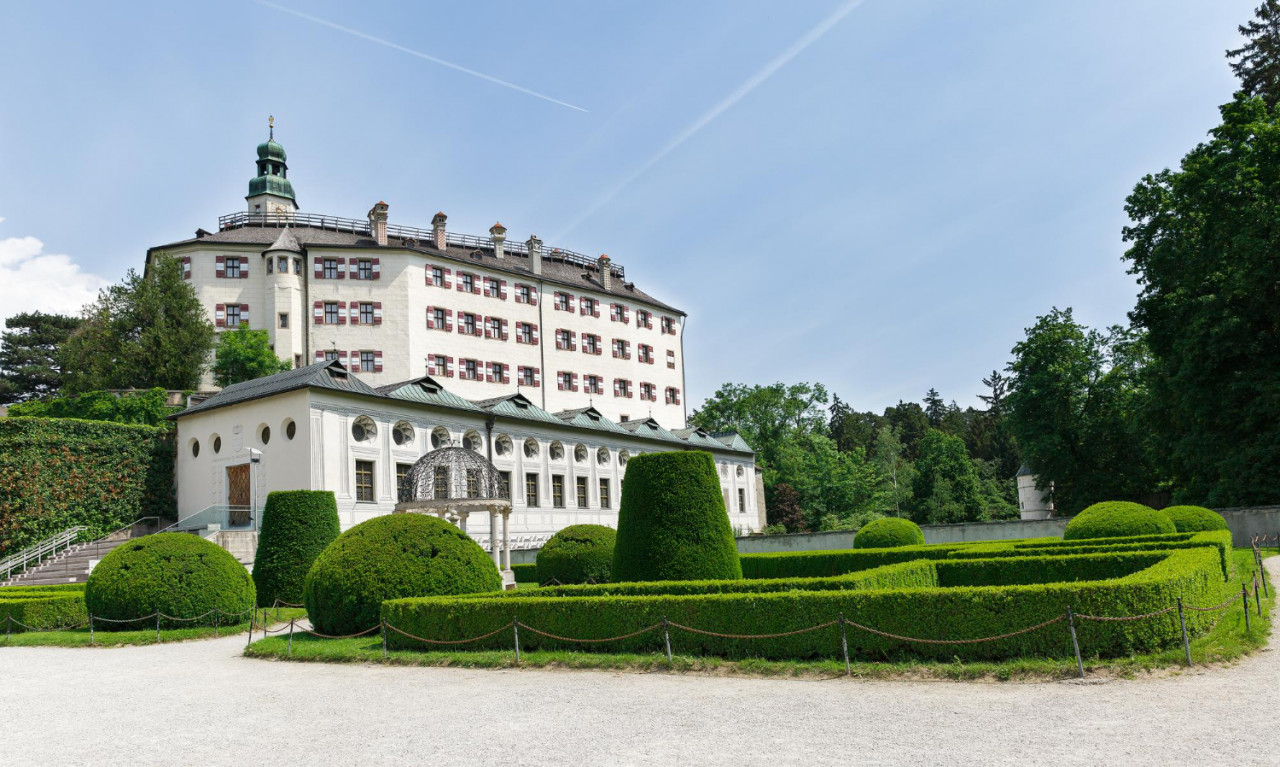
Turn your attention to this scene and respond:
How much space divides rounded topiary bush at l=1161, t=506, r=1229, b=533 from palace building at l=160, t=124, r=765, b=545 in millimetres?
24619

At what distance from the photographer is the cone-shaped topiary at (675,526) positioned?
16.8 m

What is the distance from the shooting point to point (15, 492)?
32.4 m

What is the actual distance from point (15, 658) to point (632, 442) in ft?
109

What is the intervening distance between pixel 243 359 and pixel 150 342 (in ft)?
14.3

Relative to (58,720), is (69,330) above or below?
above

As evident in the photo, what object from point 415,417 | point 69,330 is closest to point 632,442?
point 415,417

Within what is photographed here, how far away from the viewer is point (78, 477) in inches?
1350

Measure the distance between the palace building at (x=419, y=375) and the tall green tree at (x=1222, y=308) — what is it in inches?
951

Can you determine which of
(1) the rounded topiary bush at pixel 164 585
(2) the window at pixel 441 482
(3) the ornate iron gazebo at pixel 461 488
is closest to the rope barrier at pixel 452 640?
(1) the rounded topiary bush at pixel 164 585

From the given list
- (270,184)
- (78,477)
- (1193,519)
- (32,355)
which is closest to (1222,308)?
(1193,519)

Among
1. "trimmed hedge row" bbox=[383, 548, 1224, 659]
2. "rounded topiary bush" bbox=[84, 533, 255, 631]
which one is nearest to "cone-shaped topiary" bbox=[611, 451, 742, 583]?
"trimmed hedge row" bbox=[383, 548, 1224, 659]

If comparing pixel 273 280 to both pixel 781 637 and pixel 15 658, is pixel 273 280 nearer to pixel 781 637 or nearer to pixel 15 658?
pixel 15 658

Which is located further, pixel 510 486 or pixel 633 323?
pixel 633 323

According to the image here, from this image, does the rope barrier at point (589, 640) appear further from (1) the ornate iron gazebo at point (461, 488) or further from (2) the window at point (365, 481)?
(2) the window at point (365, 481)
